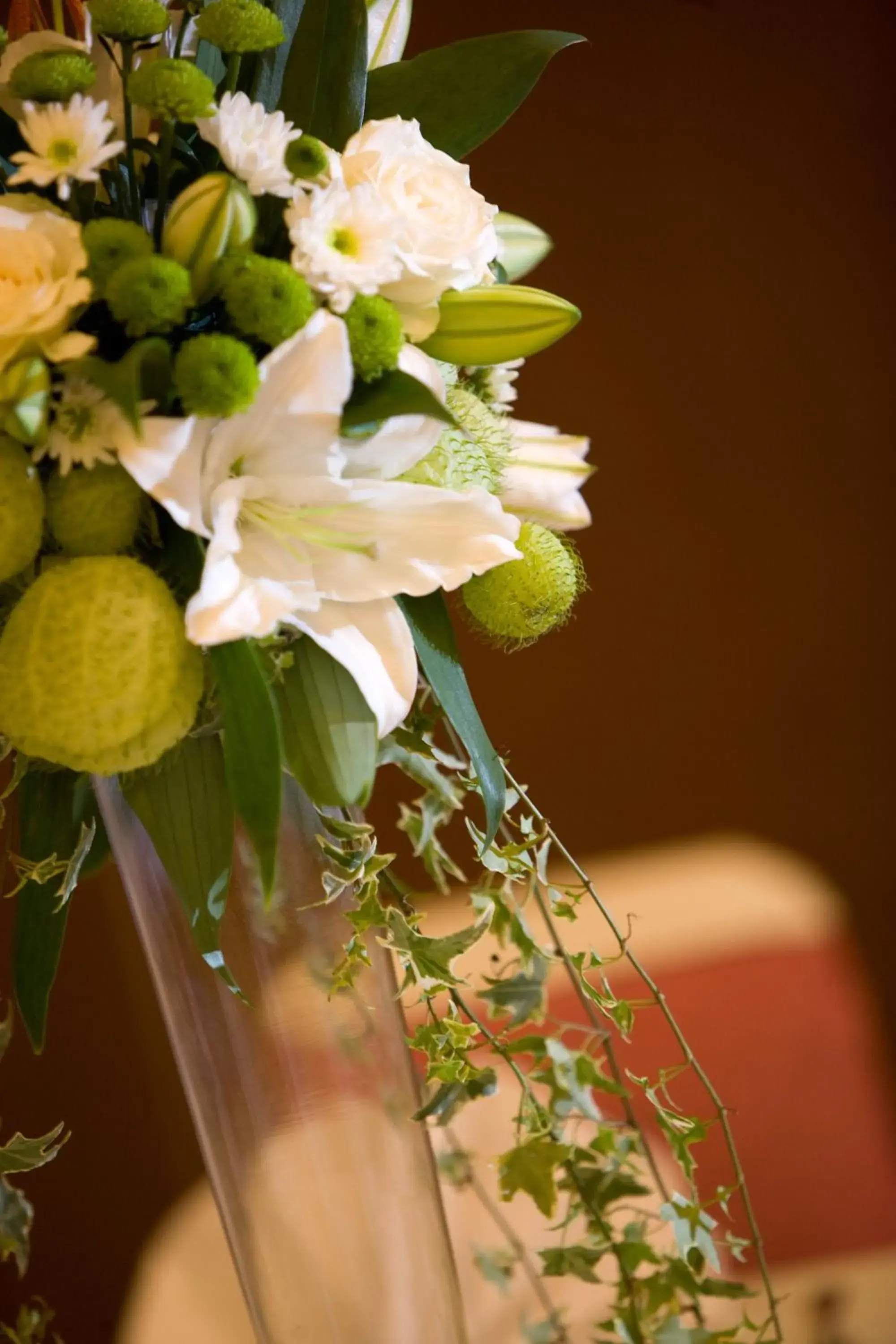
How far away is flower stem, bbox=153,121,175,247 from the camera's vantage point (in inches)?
15.5

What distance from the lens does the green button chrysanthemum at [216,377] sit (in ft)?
1.20

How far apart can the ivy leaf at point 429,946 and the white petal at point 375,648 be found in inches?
4.0

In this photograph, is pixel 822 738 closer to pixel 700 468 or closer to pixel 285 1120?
pixel 700 468

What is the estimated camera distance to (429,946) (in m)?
0.50

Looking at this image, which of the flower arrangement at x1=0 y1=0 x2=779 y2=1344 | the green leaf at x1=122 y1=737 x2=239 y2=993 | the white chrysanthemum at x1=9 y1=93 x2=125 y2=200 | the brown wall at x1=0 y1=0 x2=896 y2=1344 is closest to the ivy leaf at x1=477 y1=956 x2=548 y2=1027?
the flower arrangement at x1=0 y1=0 x2=779 y2=1344

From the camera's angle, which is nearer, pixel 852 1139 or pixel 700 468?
pixel 852 1139

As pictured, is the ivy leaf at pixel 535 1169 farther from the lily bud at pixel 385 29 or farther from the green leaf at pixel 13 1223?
the lily bud at pixel 385 29

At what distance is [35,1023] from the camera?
0.50 metres

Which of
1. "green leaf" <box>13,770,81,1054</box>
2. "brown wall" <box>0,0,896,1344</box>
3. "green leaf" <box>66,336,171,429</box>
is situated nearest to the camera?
"green leaf" <box>66,336,171,429</box>

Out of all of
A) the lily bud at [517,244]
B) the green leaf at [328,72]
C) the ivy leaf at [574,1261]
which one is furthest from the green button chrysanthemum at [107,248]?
the ivy leaf at [574,1261]

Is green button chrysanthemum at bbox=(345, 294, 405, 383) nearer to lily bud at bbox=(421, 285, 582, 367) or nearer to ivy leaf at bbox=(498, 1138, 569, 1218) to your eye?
lily bud at bbox=(421, 285, 582, 367)

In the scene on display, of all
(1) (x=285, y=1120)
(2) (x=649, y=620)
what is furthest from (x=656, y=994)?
(2) (x=649, y=620)

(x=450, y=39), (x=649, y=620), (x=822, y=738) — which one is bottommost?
(x=822, y=738)

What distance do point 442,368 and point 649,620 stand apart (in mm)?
A: 1347
